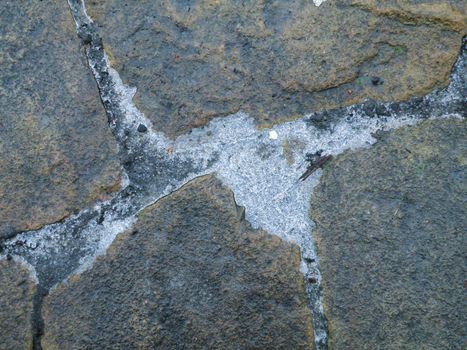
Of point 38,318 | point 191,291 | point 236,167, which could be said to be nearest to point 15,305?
point 38,318

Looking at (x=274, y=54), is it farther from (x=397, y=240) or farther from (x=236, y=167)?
(x=397, y=240)

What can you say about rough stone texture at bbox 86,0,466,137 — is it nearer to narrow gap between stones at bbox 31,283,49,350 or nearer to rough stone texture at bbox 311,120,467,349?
rough stone texture at bbox 311,120,467,349

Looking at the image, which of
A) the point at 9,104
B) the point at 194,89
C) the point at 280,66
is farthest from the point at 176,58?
the point at 9,104

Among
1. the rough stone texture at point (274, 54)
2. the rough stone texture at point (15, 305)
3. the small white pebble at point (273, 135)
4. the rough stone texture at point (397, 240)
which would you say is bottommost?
the rough stone texture at point (397, 240)

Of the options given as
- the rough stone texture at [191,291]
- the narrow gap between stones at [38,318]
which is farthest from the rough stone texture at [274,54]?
the narrow gap between stones at [38,318]

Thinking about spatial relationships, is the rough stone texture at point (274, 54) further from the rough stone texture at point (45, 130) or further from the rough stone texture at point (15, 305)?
the rough stone texture at point (15, 305)

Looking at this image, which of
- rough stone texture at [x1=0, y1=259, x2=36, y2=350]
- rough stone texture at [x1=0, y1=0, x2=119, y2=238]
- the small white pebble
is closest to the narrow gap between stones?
rough stone texture at [x1=0, y1=259, x2=36, y2=350]
